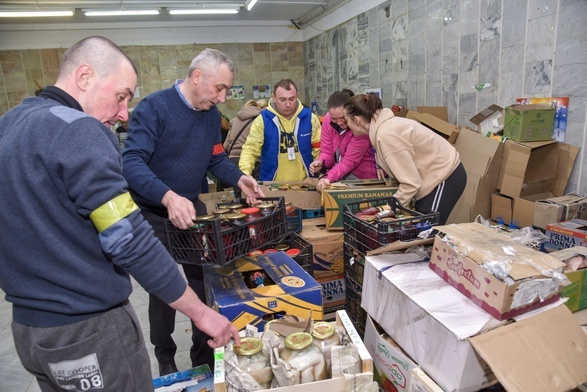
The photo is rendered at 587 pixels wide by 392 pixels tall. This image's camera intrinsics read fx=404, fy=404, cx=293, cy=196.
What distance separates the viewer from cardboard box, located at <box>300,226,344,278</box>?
2.53 m

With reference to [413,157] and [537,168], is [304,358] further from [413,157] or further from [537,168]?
[537,168]

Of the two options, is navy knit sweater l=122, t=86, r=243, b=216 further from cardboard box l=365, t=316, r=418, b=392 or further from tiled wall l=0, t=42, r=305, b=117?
tiled wall l=0, t=42, r=305, b=117

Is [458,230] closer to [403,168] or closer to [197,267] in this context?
[403,168]

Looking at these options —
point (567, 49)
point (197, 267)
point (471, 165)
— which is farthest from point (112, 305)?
point (567, 49)

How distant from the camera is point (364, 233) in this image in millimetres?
2033

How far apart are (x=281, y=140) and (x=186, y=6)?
15.6 feet

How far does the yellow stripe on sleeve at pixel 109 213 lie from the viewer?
1.00m

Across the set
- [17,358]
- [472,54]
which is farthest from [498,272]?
[472,54]

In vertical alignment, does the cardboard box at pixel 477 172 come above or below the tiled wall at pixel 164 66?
below

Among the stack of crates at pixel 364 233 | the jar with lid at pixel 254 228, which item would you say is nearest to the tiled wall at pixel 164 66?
the stack of crates at pixel 364 233

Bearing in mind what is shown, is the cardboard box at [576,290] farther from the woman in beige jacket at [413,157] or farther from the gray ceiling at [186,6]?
the gray ceiling at [186,6]

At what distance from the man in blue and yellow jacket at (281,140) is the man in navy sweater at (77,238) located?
224 cm

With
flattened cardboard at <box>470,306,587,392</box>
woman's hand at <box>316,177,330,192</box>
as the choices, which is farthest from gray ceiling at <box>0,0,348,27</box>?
flattened cardboard at <box>470,306,587,392</box>

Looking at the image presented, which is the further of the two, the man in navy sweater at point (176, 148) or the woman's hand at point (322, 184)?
the woman's hand at point (322, 184)
